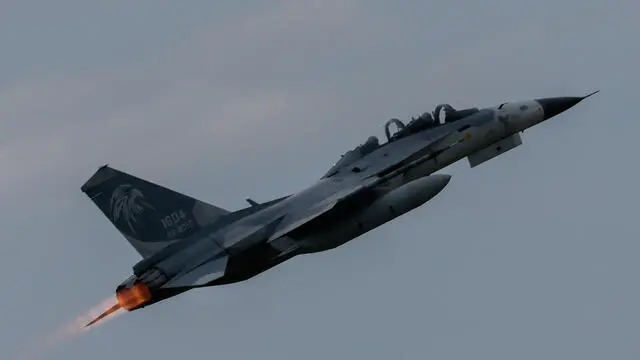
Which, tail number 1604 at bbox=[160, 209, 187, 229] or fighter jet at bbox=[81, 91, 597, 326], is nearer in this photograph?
fighter jet at bbox=[81, 91, 597, 326]

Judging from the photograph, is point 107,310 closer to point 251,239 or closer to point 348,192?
point 251,239

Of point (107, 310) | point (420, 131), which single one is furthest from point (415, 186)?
point (107, 310)

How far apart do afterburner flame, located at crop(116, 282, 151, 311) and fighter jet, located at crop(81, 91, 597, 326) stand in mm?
24

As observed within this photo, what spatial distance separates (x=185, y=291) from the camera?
141 feet

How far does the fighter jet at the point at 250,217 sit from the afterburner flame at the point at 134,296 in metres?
0.02

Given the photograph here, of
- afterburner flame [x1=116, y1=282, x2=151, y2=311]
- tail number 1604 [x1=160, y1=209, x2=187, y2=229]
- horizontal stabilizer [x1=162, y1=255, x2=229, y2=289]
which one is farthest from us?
tail number 1604 [x1=160, y1=209, x2=187, y2=229]

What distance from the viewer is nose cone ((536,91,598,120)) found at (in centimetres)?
4994

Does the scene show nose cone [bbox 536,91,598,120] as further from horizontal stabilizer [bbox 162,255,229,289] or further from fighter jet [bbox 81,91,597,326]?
horizontal stabilizer [bbox 162,255,229,289]

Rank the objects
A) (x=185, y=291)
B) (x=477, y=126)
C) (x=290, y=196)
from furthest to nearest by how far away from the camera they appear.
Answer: (x=477, y=126) → (x=290, y=196) → (x=185, y=291)

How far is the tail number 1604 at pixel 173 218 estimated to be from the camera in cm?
4481

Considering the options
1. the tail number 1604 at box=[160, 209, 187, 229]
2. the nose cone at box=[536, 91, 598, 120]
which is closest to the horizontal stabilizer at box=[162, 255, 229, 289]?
the tail number 1604 at box=[160, 209, 187, 229]

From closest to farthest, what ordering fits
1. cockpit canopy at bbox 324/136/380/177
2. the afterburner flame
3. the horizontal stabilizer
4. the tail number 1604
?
the horizontal stabilizer, the afterburner flame, the tail number 1604, cockpit canopy at bbox 324/136/380/177

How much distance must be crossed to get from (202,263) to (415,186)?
5.70m

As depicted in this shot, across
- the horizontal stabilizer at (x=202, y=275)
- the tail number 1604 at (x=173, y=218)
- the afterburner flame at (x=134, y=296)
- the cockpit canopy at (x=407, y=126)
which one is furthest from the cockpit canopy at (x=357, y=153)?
the afterburner flame at (x=134, y=296)
